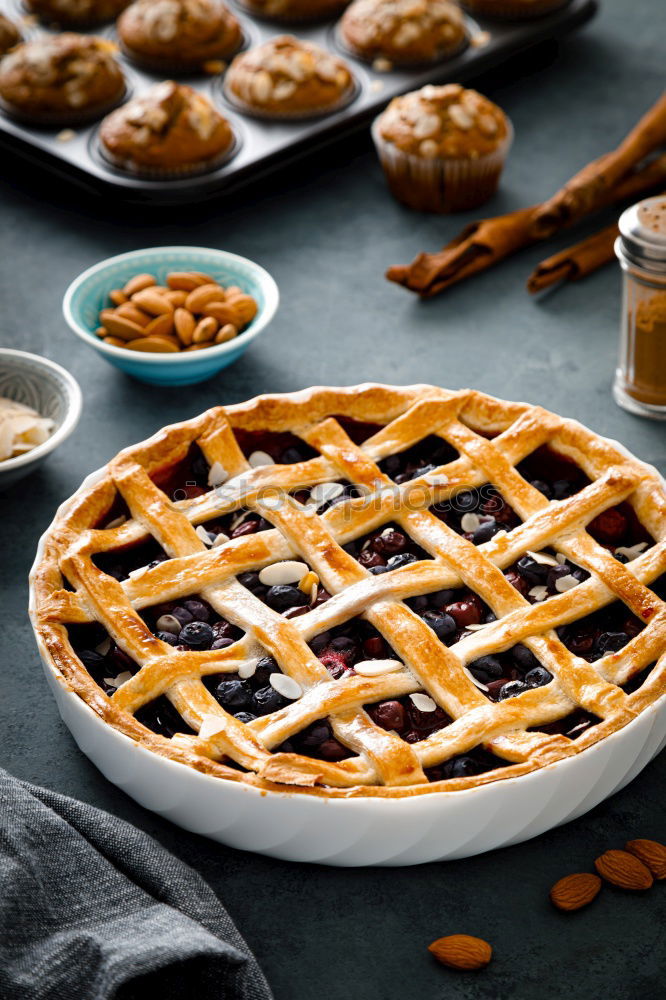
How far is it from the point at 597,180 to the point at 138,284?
126cm

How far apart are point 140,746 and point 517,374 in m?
1.50

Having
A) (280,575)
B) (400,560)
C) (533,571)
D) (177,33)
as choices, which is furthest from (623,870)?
(177,33)

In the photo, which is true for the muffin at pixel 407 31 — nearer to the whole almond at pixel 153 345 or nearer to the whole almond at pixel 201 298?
the whole almond at pixel 201 298

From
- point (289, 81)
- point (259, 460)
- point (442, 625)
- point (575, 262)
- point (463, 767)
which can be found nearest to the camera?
point (463, 767)

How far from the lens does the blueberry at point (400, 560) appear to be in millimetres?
2109

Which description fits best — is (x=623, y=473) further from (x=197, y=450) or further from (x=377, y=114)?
(x=377, y=114)

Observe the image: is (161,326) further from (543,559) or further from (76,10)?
(76,10)

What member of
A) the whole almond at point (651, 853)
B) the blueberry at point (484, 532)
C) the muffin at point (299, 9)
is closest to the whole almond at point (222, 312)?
the blueberry at point (484, 532)

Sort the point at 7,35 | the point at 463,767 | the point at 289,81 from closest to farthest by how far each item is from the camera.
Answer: the point at 463,767, the point at 289,81, the point at 7,35

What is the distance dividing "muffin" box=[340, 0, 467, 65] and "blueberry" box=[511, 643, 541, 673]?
7.52 feet

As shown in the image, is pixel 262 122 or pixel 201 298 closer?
pixel 201 298

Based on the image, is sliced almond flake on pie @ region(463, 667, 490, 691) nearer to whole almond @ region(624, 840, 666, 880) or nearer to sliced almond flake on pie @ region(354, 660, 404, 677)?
sliced almond flake on pie @ region(354, 660, 404, 677)

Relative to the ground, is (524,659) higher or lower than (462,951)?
higher

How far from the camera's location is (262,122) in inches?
138
